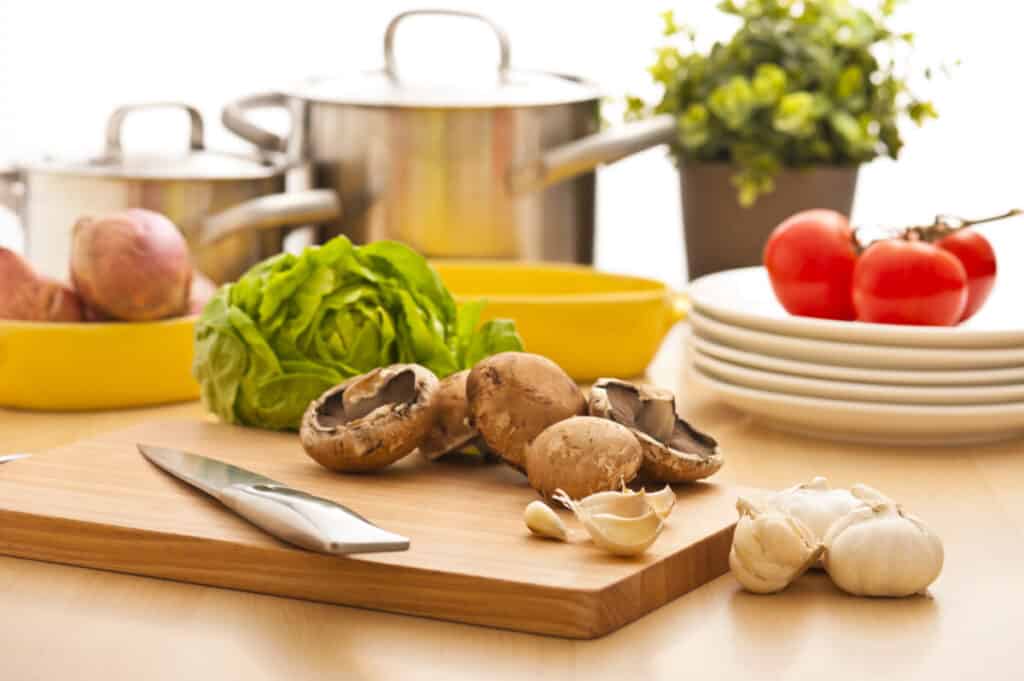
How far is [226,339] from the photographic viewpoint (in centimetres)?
140

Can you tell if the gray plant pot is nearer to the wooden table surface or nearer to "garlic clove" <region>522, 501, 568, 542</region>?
the wooden table surface

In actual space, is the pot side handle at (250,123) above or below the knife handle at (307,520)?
above

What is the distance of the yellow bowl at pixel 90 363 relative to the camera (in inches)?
59.7

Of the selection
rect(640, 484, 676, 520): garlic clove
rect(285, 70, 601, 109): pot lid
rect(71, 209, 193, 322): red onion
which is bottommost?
rect(640, 484, 676, 520): garlic clove

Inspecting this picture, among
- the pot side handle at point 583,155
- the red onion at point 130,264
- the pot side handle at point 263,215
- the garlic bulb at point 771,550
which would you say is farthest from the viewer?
the pot side handle at point 583,155

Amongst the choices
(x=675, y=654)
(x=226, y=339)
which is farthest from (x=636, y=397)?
(x=226, y=339)

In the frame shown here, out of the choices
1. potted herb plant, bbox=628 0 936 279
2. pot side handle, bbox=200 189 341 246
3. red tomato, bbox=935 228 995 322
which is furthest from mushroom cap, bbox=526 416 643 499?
potted herb plant, bbox=628 0 936 279

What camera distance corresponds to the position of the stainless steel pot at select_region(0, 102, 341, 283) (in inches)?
72.2

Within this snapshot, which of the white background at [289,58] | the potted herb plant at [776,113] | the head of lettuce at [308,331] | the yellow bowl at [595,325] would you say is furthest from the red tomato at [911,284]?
the white background at [289,58]

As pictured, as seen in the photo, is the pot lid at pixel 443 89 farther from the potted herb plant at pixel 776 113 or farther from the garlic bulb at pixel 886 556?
the garlic bulb at pixel 886 556

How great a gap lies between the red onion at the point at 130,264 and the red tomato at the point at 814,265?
595 mm

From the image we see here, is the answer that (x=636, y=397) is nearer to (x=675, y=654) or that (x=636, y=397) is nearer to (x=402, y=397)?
(x=402, y=397)

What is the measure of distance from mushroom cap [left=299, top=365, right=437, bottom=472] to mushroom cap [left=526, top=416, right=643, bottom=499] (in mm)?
123

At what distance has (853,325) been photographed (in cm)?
143
